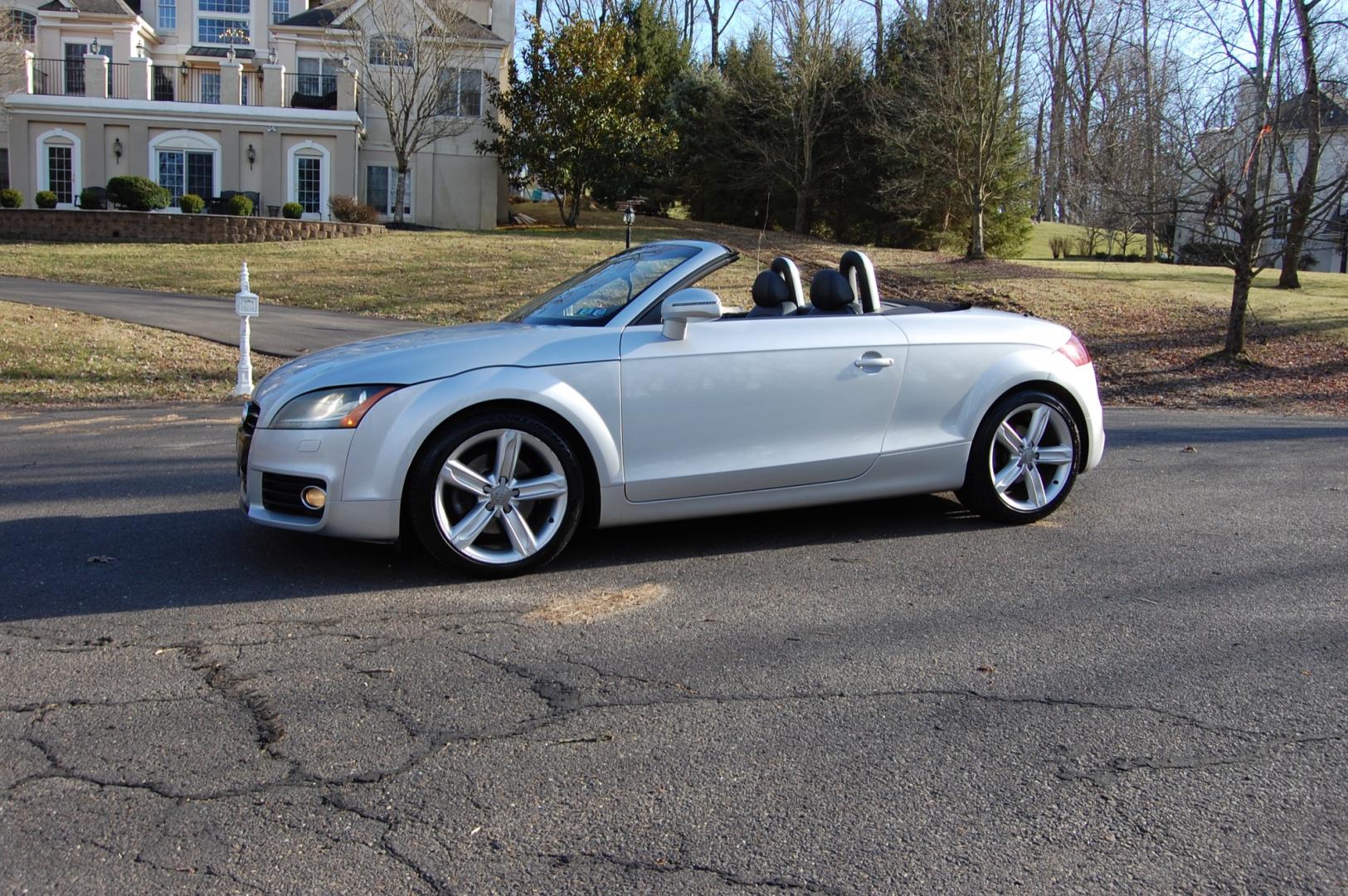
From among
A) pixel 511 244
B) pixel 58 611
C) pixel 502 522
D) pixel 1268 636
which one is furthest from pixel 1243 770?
pixel 511 244

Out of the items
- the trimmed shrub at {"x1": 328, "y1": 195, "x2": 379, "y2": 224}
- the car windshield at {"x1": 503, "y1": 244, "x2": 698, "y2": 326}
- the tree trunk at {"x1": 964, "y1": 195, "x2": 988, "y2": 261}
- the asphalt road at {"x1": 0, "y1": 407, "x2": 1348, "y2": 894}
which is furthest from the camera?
the trimmed shrub at {"x1": 328, "y1": 195, "x2": 379, "y2": 224}

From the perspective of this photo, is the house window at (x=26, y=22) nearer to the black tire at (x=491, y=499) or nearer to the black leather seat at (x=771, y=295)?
the black leather seat at (x=771, y=295)

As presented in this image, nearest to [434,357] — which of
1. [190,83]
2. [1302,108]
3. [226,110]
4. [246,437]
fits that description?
[246,437]

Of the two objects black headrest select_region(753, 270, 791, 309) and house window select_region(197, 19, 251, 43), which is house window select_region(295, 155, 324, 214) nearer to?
house window select_region(197, 19, 251, 43)

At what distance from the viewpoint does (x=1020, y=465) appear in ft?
19.7

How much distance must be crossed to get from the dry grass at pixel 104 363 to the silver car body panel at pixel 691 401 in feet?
23.5

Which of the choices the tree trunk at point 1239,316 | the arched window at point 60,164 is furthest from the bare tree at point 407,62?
the tree trunk at point 1239,316

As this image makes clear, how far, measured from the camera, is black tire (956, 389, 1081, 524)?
590 cm

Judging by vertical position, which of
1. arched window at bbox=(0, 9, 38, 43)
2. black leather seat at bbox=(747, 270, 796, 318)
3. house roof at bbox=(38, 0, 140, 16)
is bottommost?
black leather seat at bbox=(747, 270, 796, 318)

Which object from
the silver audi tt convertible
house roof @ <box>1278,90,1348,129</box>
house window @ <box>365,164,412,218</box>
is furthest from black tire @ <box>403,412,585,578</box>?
house window @ <box>365,164,412,218</box>

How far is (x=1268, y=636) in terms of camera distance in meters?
4.38

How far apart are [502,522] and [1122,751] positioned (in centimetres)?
269

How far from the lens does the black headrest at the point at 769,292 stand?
576cm

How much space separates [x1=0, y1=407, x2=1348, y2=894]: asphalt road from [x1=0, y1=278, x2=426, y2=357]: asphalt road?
9.54 meters
